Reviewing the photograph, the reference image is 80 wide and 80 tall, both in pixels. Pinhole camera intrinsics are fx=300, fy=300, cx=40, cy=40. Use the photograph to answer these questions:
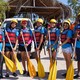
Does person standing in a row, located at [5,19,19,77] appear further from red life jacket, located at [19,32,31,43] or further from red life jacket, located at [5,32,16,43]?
red life jacket, located at [19,32,31,43]

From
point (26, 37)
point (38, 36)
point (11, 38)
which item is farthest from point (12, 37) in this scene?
point (38, 36)

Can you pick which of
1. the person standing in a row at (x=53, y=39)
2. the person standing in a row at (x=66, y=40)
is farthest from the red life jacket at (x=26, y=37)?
the person standing in a row at (x=66, y=40)

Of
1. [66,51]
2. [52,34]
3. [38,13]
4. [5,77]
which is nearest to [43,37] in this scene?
[52,34]

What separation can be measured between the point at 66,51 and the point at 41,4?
1390 centimetres

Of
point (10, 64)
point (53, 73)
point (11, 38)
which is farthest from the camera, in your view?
point (11, 38)

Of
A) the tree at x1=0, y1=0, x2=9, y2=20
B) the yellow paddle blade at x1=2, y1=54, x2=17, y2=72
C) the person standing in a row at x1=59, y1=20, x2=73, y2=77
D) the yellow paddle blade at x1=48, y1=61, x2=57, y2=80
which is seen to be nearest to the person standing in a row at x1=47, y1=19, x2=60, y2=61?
the person standing in a row at x1=59, y1=20, x2=73, y2=77

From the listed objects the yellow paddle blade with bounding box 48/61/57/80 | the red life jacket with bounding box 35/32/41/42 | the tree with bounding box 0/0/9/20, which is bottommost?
the yellow paddle blade with bounding box 48/61/57/80

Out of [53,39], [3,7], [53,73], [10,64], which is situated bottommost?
[53,73]

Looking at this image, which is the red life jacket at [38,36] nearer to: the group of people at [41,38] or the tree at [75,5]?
the group of people at [41,38]

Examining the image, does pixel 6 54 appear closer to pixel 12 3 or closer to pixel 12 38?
pixel 12 38

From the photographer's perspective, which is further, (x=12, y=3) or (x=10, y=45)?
(x=12, y=3)

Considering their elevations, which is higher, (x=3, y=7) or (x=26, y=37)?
(x=26, y=37)

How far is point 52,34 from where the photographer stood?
8.66 m

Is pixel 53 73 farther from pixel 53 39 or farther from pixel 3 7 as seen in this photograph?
pixel 3 7
